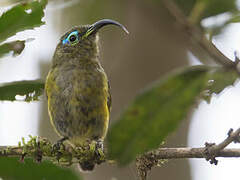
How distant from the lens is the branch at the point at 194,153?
216cm

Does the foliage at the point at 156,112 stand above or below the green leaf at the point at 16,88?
below

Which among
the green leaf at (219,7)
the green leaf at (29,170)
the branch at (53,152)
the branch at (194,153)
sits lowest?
the green leaf at (29,170)

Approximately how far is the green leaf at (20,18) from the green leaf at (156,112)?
1106 millimetres

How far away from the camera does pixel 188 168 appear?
255 inches

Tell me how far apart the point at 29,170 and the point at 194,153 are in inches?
38.1

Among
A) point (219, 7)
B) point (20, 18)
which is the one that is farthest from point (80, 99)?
point (219, 7)

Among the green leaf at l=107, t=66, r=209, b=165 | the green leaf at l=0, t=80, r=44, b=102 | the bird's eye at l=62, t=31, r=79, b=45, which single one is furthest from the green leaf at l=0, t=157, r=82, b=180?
the bird's eye at l=62, t=31, r=79, b=45

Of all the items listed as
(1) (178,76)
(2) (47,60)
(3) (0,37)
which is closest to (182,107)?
(1) (178,76)

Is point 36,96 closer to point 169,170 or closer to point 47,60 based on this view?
point 169,170

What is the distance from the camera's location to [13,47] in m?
2.62

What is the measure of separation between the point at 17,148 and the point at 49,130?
539 cm

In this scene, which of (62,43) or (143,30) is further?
(143,30)

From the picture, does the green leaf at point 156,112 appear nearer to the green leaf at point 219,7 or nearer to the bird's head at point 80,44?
the green leaf at point 219,7

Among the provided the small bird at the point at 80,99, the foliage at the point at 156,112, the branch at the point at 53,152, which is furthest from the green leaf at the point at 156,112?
the small bird at the point at 80,99
